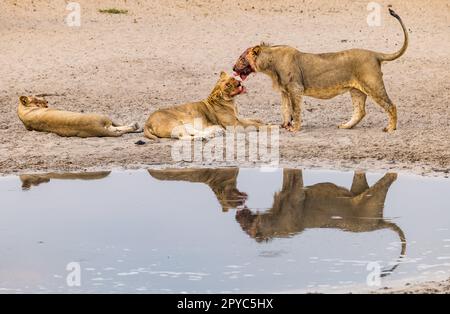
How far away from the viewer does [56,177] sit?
9.98 m

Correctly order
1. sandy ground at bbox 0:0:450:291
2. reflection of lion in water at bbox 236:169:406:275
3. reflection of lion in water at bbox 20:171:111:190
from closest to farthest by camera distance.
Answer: reflection of lion in water at bbox 236:169:406:275
reflection of lion in water at bbox 20:171:111:190
sandy ground at bbox 0:0:450:291

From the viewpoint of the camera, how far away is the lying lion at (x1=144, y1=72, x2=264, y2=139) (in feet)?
37.4

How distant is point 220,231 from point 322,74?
4.10 m

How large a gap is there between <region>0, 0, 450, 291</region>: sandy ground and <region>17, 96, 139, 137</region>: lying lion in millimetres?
107

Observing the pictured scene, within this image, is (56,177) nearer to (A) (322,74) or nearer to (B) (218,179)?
(B) (218,179)

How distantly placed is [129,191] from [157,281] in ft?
8.55

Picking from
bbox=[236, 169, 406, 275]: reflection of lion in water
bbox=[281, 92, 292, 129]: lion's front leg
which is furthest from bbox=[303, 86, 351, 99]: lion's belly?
bbox=[236, 169, 406, 275]: reflection of lion in water

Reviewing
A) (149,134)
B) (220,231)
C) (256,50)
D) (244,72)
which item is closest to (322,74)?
(256,50)

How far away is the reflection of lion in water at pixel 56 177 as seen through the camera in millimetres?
9812

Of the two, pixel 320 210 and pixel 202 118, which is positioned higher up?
pixel 202 118

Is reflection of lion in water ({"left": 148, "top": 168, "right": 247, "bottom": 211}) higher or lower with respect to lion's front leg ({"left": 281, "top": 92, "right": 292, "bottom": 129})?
lower

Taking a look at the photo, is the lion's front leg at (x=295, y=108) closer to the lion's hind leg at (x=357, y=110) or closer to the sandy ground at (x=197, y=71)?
the sandy ground at (x=197, y=71)

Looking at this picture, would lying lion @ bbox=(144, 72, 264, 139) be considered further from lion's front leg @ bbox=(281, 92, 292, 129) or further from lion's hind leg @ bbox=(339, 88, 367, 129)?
lion's hind leg @ bbox=(339, 88, 367, 129)

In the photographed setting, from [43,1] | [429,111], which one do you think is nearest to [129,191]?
[429,111]
